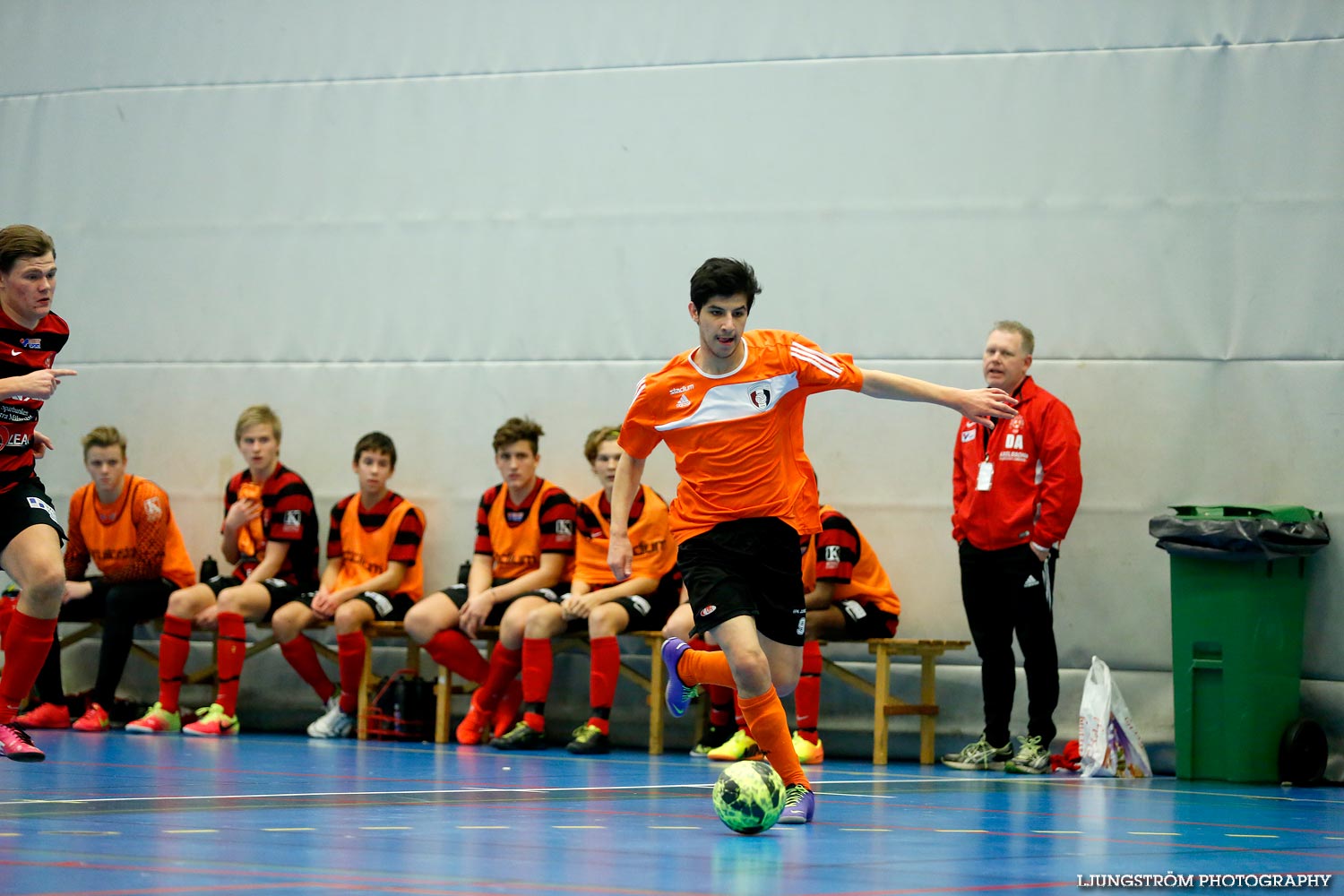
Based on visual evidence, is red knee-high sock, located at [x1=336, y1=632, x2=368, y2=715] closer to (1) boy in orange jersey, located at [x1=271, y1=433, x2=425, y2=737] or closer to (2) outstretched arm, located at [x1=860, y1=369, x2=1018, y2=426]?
(1) boy in orange jersey, located at [x1=271, y1=433, x2=425, y2=737]

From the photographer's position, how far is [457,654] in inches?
368

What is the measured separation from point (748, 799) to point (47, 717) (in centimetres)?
606

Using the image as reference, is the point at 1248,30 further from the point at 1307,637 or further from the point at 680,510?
the point at 680,510

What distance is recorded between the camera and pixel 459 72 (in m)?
10.3

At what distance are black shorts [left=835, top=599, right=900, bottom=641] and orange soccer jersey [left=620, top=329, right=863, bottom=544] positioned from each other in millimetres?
3047

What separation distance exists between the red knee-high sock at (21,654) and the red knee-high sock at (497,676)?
2.99 metres

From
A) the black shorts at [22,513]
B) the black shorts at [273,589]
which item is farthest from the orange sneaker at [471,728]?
the black shorts at [22,513]

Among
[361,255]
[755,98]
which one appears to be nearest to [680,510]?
[755,98]

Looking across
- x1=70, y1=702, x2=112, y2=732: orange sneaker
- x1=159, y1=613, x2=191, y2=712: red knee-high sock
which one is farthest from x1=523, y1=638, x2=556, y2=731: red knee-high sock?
x1=70, y1=702, x2=112, y2=732: orange sneaker

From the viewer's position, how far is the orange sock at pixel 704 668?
5.65 m

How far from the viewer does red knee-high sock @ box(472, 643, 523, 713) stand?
910cm

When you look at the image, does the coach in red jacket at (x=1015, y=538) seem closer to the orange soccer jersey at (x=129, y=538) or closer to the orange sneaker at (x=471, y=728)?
the orange sneaker at (x=471, y=728)

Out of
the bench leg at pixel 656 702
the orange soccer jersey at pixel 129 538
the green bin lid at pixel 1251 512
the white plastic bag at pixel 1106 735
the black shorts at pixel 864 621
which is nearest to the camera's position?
the green bin lid at pixel 1251 512

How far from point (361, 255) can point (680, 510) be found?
5.41m
